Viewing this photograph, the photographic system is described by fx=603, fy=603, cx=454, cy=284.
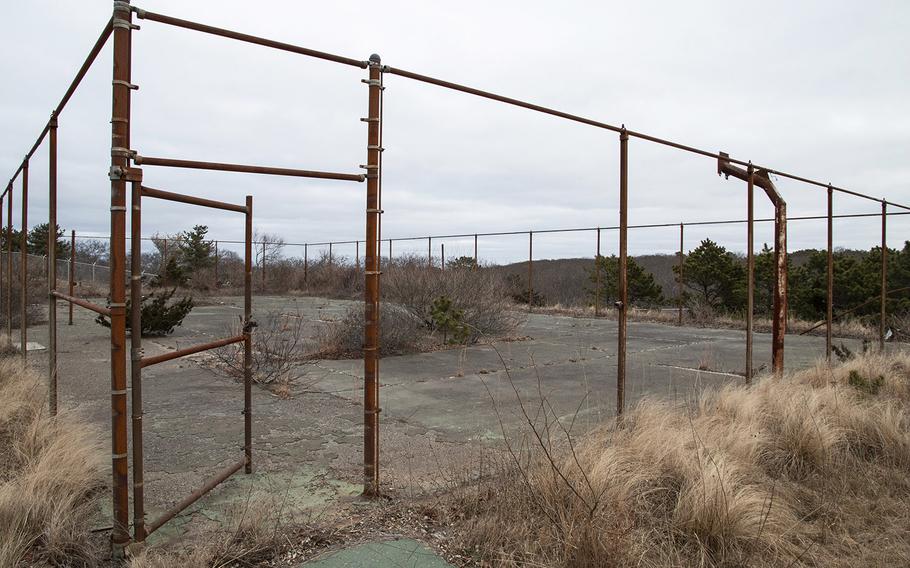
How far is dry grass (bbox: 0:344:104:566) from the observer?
2553mm

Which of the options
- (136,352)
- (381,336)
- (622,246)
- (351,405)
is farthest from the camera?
(381,336)

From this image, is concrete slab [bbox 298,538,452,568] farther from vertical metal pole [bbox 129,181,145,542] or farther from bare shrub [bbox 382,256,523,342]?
bare shrub [bbox 382,256,523,342]

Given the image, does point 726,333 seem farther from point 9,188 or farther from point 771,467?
point 9,188

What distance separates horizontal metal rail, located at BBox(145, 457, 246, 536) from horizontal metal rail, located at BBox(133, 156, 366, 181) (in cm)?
158

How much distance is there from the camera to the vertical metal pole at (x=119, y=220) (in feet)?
8.01

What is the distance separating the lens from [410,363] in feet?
26.5

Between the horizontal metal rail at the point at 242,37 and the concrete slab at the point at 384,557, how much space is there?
2.41m

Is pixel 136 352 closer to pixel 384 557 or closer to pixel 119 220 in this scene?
pixel 119 220

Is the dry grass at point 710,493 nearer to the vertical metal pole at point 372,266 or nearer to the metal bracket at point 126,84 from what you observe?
the vertical metal pole at point 372,266

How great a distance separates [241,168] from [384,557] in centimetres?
196

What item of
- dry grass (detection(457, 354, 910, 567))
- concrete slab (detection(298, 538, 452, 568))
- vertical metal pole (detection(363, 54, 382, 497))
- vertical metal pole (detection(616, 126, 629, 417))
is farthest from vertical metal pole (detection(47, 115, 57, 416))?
vertical metal pole (detection(616, 126, 629, 417))

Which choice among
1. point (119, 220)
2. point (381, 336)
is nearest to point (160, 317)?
point (381, 336)

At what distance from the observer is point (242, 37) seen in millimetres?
2889

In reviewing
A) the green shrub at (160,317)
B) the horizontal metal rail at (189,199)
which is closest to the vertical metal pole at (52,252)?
the horizontal metal rail at (189,199)
